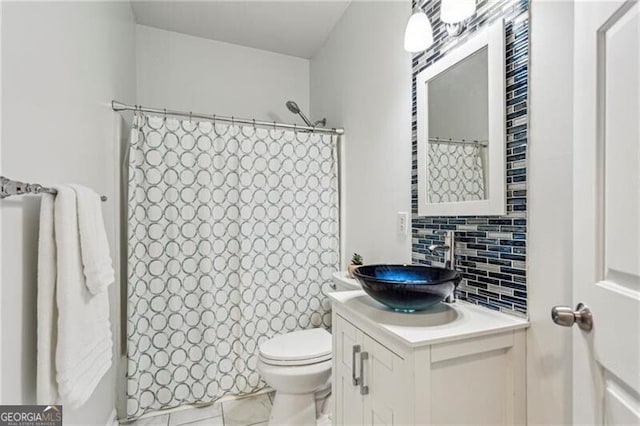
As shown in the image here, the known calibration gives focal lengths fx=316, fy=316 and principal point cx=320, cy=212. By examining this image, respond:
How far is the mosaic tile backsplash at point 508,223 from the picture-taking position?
0.99 metres

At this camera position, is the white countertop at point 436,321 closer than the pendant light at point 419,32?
Yes

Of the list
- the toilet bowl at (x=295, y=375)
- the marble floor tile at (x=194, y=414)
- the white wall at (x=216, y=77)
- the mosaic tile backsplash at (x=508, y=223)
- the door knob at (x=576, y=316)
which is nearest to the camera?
the door knob at (x=576, y=316)

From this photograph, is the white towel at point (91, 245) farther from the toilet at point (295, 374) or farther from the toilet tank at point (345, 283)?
the toilet tank at point (345, 283)

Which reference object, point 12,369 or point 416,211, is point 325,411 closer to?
point 416,211

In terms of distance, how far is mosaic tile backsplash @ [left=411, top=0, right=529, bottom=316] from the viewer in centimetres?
99

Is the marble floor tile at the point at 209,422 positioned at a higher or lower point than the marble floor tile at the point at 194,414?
→ higher

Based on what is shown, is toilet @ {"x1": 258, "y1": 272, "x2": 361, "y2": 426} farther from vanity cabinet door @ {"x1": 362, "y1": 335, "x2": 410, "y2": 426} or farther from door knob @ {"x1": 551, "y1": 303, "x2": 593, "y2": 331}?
door knob @ {"x1": 551, "y1": 303, "x2": 593, "y2": 331}

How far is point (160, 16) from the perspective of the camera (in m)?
2.25

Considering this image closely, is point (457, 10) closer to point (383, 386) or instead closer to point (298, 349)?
point (383, 386)

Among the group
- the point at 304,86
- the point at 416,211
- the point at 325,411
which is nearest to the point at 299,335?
the point at 325,411

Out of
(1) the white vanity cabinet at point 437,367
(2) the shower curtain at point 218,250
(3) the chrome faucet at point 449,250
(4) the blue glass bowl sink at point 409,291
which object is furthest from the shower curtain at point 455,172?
Result: (2) the shower curtain at point 218,250

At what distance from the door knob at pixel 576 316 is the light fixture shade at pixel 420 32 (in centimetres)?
108

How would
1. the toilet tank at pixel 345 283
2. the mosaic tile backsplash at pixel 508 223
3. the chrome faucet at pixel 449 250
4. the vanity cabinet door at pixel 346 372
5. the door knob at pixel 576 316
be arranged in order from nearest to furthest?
the door knob at pixel 576 316, the mosaic tile backsplash at pixel 508 223, the vanity cabinet door at pixel 346 372, the chrome faucet at pixel 449 250, the toilet tank at pixel 345 283

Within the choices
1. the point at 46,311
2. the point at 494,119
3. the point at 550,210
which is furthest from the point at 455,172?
the point at 46,311
